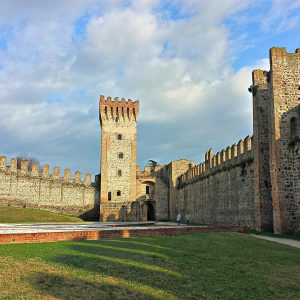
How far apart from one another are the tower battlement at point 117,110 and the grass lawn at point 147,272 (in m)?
34.1

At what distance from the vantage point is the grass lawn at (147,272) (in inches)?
236

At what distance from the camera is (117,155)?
4281 centimetres

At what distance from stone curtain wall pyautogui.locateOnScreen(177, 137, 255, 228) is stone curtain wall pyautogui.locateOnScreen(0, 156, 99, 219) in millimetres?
12031

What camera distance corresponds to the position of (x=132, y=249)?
10.3 metres

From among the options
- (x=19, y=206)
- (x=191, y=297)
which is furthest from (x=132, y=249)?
(x=19, y=206)

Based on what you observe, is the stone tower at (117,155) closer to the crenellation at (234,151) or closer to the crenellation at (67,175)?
the crenellation at (67,175)

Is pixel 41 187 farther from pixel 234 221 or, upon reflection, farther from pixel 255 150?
pixel 255 150

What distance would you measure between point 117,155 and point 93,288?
36.9 meters

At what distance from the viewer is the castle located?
17.4 m

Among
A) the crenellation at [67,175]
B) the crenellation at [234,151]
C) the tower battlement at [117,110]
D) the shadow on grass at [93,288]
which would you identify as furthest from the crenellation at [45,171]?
the shadow on grass at [93,288]

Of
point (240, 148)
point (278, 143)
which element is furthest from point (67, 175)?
point (278, 143)

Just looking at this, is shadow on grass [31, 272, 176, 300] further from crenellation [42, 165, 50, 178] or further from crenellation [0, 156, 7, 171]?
crenellation [42, 165, 50, 178]

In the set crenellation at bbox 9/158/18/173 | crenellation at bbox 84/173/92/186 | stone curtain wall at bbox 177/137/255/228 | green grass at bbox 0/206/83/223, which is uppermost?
crenellation at bbox 9/158/18/173

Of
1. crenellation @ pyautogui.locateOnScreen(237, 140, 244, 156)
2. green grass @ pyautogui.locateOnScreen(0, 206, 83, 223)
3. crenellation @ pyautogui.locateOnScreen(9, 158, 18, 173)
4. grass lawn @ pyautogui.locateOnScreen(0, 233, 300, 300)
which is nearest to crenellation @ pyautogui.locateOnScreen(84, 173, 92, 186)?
crenellation @ pyautogui.locateOnScreen(9, 158, 18, 173)
